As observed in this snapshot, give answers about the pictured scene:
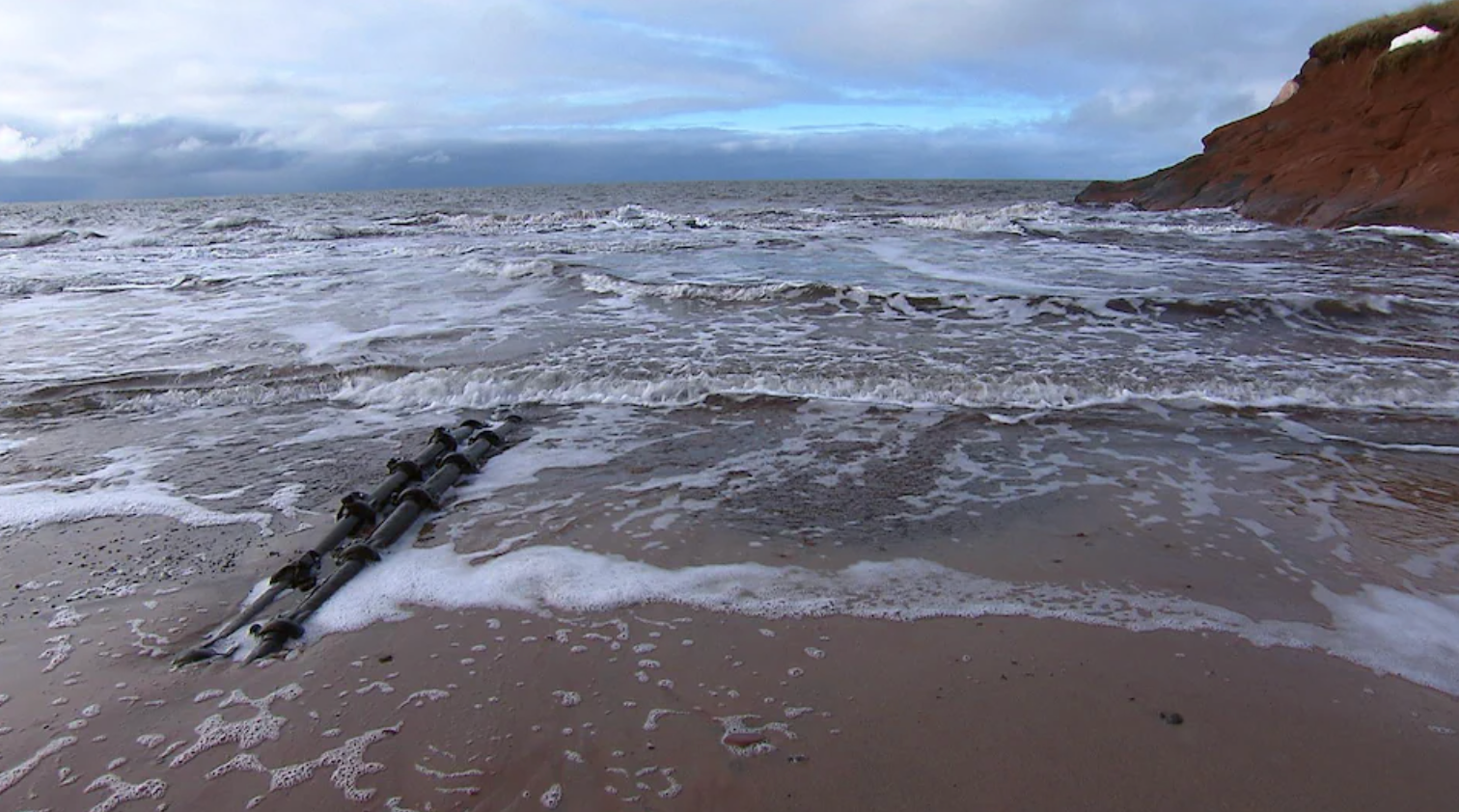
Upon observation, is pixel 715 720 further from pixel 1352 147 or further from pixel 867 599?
pixel 1352 147

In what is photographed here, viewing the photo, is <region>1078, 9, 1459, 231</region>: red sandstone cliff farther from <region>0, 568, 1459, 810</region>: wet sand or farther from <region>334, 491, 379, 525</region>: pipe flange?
<region>334, 491, 379, 525</region>: pipe flange

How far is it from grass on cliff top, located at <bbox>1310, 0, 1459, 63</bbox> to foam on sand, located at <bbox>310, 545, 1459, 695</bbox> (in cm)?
2900

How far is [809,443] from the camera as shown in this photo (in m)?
5.70

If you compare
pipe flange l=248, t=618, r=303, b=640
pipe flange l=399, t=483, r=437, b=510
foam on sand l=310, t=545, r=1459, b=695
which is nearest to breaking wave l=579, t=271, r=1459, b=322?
foam on sand l=310, t=545, r=1459, b=695

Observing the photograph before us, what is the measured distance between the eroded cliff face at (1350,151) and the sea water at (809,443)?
876 centimetres

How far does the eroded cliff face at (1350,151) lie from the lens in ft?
65.5

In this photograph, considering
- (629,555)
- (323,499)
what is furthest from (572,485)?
(323,499)

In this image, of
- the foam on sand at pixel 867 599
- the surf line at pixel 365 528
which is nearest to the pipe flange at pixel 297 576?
the surf line at pixel 365 528

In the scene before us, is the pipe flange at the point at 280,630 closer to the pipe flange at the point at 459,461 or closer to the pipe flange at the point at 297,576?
the pipe flange at the point at 297,576

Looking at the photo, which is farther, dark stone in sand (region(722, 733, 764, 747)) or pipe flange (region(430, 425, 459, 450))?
pipe flange (region(430, 425, 459, 450))

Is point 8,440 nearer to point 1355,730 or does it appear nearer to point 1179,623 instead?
point 1179,623

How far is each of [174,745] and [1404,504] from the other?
6.05 metres

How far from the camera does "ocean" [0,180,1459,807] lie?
3.53 meters

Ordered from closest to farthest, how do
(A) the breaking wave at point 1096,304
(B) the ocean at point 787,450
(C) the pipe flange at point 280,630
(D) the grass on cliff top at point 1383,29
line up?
(C) the pipe flange at point 280,630 < (B) the ocean at point 787,450 < (A) the breaking wave at point 1096,304 < (D) the grass on cliff top at point 1383,29
